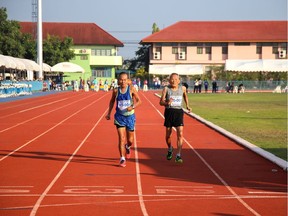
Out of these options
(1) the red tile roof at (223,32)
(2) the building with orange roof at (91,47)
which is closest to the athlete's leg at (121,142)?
(1) the red tile roof at (223,32)

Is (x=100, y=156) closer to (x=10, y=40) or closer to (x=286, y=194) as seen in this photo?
(x=286, y=194)

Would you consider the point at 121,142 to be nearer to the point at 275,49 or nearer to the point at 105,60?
the point at 275,49

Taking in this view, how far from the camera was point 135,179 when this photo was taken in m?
8.96

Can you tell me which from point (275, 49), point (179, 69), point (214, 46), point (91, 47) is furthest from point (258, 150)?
point (91, 47)

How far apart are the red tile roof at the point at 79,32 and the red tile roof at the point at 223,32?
847 cm

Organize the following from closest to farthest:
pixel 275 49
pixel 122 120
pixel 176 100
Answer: pixel 122 120 < pixel 176 100 < pixel 275 49

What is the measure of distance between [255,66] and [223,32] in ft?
61.2

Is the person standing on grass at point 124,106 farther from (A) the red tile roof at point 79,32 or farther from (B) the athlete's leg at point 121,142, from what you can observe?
(A) the red tile roof at point 79,32

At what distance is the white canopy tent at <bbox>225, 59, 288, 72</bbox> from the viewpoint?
5934cm

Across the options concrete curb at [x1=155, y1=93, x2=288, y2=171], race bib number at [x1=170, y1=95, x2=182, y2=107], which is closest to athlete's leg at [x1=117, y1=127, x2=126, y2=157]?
race bib number at [x1=170, y1=95, x2=182, y2=107]

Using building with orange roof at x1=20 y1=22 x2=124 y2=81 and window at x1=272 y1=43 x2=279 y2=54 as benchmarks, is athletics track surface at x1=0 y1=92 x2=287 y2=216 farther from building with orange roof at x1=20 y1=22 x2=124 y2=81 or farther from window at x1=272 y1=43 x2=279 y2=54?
building with orange roof at x1=20 y1=22 x2=124 y2=81

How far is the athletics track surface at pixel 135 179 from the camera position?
23.0 feet

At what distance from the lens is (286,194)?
796 centimetres

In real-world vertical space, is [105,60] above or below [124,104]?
above
